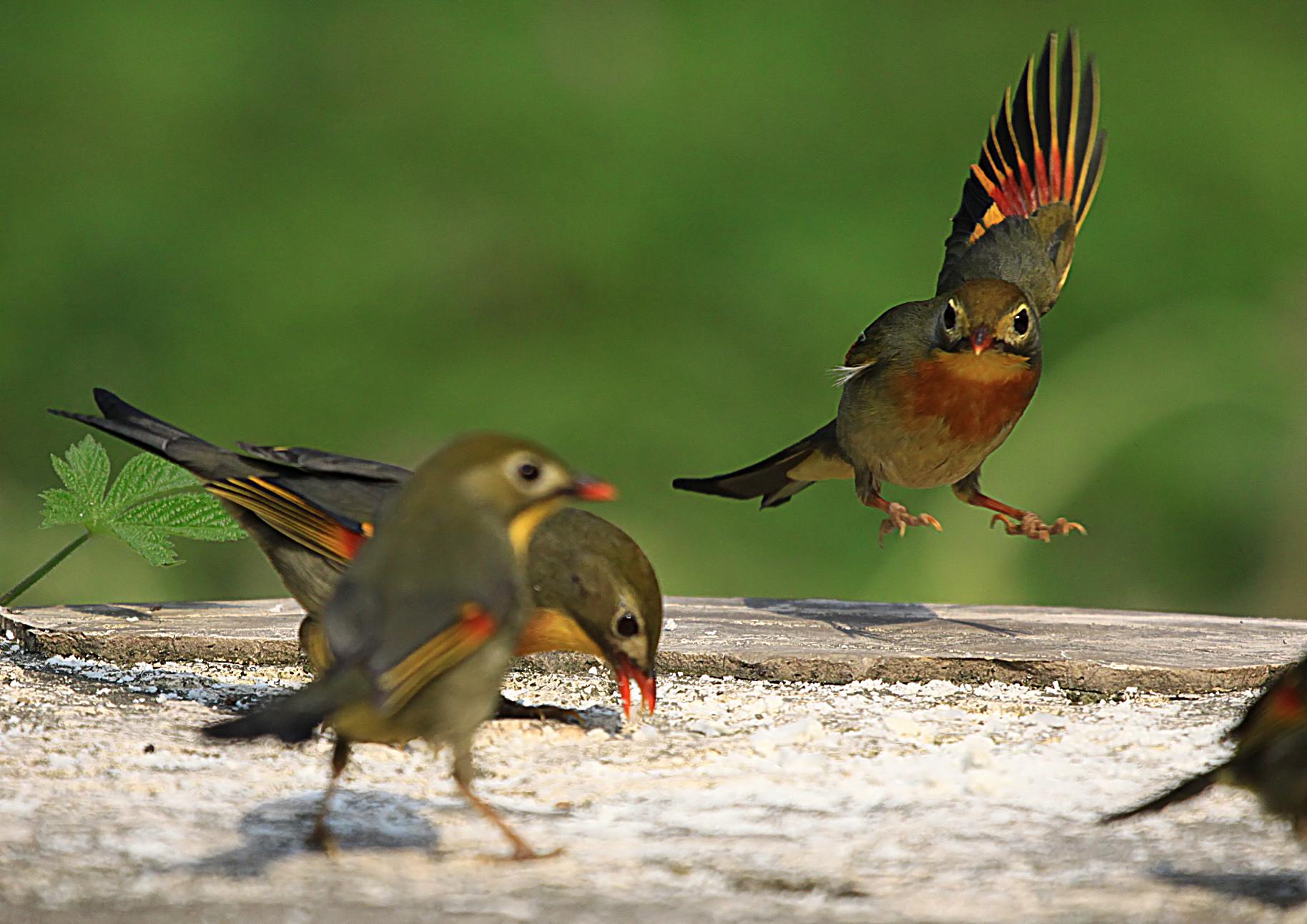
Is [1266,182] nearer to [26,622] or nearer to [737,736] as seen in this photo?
[737,736]

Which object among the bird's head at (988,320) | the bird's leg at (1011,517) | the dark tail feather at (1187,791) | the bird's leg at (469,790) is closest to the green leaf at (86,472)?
the bird's leg at (469,790)

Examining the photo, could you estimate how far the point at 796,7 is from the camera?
5566 millimetres

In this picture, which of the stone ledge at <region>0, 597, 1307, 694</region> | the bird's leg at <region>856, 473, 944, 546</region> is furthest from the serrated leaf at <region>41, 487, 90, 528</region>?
the bird's leg at <region>856, 473, 944, 546</region>

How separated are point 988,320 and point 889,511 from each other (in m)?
0.61

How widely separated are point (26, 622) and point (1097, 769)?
2.19 m

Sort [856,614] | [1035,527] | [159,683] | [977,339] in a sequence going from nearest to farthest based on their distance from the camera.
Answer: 1. [159,683]
2. [977,339]
3. [856,614]
4. [1035,527]

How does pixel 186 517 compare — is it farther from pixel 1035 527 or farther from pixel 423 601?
pixel 1035 527

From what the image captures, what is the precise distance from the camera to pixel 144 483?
3414mm

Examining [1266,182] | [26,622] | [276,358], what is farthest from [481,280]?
[1266,182]

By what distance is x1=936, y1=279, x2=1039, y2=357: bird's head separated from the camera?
3.72 m

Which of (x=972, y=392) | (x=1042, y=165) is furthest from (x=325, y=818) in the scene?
(x=1042, y=165)

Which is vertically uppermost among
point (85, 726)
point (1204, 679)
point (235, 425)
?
point (235, 425)

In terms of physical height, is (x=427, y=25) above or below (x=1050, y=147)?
above

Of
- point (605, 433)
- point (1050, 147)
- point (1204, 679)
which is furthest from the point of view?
point (605, 433)
